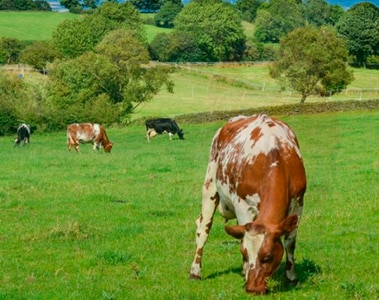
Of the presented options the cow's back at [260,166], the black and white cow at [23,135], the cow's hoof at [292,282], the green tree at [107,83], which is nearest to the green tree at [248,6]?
the green tree at [107,83]

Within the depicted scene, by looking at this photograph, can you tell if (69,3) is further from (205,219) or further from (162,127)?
(205,219)

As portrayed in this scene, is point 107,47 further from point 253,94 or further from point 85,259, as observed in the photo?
point 85,259

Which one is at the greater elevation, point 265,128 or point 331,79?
point 265,128

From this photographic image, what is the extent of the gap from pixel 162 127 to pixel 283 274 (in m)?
37.2

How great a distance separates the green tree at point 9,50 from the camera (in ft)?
351

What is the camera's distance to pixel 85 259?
11570mm

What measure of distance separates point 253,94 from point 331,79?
30.9 ft

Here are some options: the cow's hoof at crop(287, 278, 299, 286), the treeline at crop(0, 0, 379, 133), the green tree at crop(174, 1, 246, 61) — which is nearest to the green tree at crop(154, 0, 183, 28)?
the green tree at crop(174, 1, 246, 61)

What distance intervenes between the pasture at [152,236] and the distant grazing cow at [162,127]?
2037 cm

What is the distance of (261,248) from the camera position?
8.16m

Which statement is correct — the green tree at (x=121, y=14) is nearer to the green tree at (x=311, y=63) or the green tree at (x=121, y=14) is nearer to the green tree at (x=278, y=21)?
the green tree at (x=278, y=21)

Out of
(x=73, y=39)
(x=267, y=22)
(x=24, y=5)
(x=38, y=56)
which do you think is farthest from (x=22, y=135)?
(x=24, y=5)

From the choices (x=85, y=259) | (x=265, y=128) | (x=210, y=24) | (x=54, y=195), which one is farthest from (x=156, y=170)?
(x=210, y=24)

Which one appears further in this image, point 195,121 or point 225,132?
point 195,121
